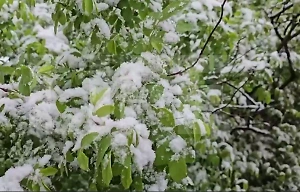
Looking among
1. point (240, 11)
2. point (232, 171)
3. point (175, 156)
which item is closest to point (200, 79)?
point (240, 11)

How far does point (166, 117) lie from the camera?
1.06m

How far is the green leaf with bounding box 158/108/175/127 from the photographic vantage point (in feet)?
3.47

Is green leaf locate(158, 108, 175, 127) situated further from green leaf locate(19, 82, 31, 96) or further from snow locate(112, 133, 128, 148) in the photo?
green leaf locate(19, 82, 31, 96)

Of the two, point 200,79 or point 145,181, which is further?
point 200,79

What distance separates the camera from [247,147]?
223 cm

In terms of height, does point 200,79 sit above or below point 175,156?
above

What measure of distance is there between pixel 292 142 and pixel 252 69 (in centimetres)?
49

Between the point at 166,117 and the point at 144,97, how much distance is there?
0.27 ft

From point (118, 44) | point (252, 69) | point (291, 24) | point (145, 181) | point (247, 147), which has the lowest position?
point (145, 181)

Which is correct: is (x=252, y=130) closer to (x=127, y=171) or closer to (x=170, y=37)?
(x=170, y=37)

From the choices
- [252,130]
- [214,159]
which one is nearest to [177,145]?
[214,159]

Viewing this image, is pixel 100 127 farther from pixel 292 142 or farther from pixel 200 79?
pixel 292 142

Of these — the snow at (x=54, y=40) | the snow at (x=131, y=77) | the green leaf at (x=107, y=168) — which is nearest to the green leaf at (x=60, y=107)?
the snow at (x=131, y=77)

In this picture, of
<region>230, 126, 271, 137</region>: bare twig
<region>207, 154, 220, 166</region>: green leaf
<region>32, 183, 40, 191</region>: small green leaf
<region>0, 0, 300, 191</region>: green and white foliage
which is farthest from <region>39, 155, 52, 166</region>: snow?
<region>230, 126, 271, 137</region>: bare twig
